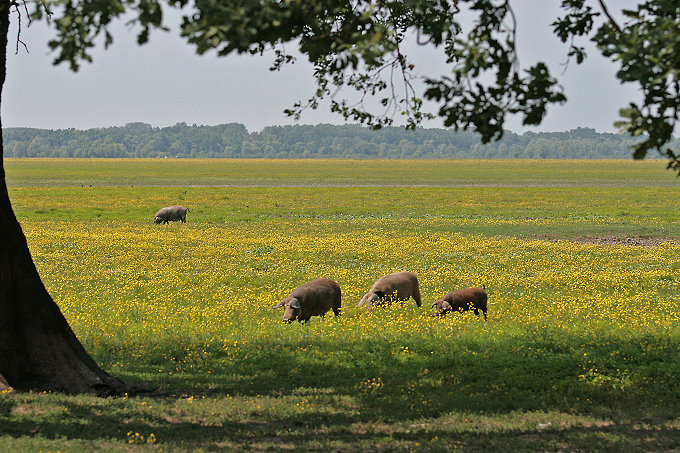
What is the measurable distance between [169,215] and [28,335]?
3758cm

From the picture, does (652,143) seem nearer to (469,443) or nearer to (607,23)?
(607,23)

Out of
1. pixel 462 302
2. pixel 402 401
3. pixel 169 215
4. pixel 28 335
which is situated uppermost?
pixel 28 335

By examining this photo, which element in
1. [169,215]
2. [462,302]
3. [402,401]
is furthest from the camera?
[169,215]

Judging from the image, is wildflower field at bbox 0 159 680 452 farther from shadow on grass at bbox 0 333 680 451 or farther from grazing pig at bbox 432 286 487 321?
grazing pig at bbox 432 286 487 321

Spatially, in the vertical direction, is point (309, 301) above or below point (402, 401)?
above

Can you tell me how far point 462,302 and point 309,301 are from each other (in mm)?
3925

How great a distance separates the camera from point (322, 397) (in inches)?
498

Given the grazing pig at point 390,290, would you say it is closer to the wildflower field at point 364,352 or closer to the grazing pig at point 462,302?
the wildflower field at point 364,352

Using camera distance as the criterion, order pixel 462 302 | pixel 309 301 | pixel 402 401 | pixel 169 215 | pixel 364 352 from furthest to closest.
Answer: pixel 169 215 → pixel 462 302 → pixel 309 301 → pixel 364 352 → pixel 402 401

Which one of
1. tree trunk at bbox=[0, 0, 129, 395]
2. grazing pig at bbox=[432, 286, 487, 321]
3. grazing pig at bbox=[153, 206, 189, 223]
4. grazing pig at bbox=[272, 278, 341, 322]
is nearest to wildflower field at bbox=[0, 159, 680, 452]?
grazing pig at bbox=[272, 278, 341, 322]

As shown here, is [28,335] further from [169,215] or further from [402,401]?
[169,215]

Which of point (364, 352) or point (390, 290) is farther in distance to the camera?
point (390, 290)

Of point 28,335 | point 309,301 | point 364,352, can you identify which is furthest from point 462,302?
point 28,335

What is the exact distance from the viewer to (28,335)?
12.5 meters
